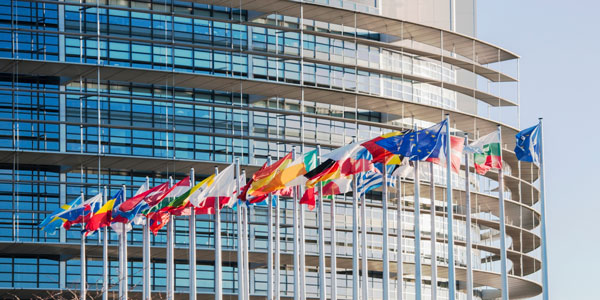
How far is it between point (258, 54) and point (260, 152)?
259 inches

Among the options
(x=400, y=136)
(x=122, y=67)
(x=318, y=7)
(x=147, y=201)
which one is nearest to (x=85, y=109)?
(x=122, y=67)

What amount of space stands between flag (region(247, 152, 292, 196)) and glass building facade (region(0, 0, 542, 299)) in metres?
24.4

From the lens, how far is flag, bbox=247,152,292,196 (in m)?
48.4

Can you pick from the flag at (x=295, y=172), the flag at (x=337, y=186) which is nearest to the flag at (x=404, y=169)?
the flag at (x=337, y=186)

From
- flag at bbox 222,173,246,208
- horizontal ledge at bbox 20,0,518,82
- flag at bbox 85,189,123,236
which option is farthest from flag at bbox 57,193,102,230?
horizontal ledge at bbox 20,0,518,82

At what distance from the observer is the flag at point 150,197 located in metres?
52.9

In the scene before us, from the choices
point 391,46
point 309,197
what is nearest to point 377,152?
point 309,197

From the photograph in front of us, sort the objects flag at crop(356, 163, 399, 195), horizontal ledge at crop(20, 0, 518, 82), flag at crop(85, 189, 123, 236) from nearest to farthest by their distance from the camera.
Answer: flag at crop(356, 163, 399, 195) < flag at crop(85, 189, 123, 236) < horizontal ledge at crop(20, 0, 518, 82)

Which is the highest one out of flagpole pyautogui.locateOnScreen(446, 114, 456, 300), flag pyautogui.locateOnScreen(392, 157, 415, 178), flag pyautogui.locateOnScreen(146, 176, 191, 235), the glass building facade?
the glass building facade

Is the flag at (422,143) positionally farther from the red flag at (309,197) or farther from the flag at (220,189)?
the flag at (220,189)

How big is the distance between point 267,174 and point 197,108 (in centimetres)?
2783

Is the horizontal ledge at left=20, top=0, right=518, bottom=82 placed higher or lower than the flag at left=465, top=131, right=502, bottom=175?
higher

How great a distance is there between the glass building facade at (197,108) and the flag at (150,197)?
56.3ft

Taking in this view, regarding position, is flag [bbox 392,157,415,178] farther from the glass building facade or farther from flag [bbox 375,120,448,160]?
the glass building facade
